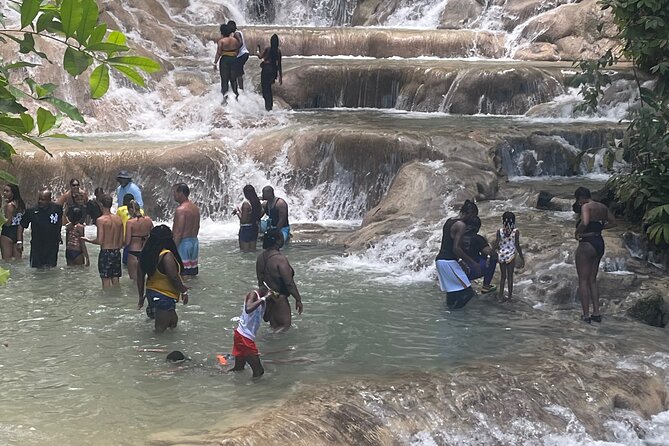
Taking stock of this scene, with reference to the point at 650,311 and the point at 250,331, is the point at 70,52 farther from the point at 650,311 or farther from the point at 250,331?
the point at 650,311

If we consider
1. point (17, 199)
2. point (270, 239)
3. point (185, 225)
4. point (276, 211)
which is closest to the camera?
point (270, 239)

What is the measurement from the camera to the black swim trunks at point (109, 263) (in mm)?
10773

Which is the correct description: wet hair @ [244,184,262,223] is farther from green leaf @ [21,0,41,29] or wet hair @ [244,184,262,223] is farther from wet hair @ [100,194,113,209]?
green leaf @ [21,0,41,29]

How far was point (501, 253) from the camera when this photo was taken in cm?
1038

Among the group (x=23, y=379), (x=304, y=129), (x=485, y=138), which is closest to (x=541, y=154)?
(x=485, y=138)

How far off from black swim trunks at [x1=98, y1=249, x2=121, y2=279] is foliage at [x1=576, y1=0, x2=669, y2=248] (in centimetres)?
627

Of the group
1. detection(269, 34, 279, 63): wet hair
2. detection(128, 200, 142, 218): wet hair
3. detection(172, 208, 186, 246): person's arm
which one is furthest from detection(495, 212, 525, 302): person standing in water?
detection(269, 34, 279, 63): wet hair

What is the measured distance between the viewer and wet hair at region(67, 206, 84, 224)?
11510 mm

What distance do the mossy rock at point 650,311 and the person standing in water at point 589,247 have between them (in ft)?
1.77

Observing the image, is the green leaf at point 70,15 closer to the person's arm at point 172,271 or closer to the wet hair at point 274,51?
the person's arm at point 172,271

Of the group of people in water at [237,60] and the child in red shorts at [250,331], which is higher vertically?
the group of people in water at [237,60]

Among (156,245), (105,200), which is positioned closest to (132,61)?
(156,245)

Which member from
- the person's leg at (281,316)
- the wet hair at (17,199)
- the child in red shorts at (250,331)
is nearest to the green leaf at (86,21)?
the child in red shorts at (250,331)

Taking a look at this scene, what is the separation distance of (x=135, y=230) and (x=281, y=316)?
2.63 metres
